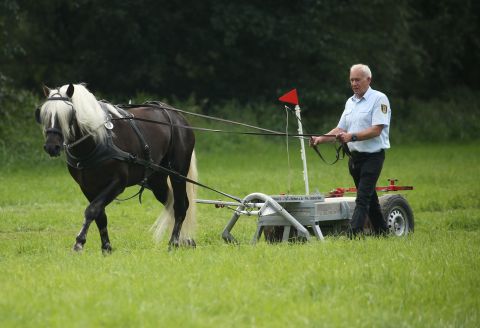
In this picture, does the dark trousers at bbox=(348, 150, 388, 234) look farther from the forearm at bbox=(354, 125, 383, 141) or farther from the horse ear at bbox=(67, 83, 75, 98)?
the horse ear at bbox=(67, 83, 75, 98)

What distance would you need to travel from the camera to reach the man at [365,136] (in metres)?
9.82

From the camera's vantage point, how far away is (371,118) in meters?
9.95

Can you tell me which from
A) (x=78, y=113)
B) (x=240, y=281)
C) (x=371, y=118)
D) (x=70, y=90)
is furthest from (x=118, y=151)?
(x=240, y=281)

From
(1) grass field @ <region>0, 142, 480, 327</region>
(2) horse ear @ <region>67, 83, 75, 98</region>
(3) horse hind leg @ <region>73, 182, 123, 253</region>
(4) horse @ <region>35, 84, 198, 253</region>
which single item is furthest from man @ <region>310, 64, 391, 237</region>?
(2) horse ear @ <region>67, 83, 75, 98</region>

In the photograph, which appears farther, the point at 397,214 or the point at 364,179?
the point at 397,214

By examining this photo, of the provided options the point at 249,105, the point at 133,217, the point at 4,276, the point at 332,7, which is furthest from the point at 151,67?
the point at 4,276

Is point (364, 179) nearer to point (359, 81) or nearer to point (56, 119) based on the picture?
point (359, 81)

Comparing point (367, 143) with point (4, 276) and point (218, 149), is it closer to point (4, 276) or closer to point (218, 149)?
point (4, 276)

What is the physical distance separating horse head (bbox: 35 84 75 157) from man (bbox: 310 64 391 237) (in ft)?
8.99

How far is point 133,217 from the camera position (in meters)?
14.5

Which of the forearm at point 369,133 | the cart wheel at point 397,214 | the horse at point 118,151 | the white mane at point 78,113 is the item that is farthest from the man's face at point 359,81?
the white mane at point 78,113

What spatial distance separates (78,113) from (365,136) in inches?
121

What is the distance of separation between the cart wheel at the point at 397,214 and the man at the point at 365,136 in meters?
0.90

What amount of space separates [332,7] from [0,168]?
16140mm
